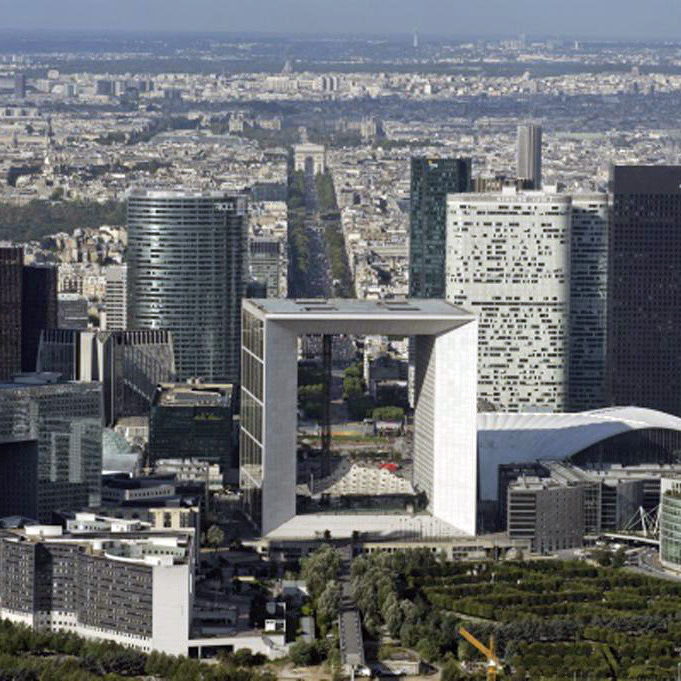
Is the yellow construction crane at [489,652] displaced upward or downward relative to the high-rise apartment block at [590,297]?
downward

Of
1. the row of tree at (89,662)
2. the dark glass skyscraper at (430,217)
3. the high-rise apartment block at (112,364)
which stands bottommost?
the row of tree at (89,662)

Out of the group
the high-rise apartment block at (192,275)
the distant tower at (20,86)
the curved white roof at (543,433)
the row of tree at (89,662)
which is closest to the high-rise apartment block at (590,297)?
the curved white roof at (543,433)

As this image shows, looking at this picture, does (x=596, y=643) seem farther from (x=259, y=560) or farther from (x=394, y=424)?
(x=394, y=424)

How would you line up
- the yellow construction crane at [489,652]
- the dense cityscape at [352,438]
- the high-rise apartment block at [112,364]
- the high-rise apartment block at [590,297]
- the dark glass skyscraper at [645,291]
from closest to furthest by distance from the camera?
the yellow construction crane at [489,652] → the dense cityscape at [352,438] → the high-rise apartment block at [112,364] → the dark glass skyscraper at [645,291] → the high-rise apartment block at [590,297]

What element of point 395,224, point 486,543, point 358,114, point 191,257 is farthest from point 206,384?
point 358,114

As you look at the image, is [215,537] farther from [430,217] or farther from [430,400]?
[430,217]

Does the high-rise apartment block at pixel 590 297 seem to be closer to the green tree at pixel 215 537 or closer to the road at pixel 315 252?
the road at pixel 315 252

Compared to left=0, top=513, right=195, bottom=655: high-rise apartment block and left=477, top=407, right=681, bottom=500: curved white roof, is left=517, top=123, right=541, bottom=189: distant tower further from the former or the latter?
left=0, top=513, right=195, bottom=655: high-rise apartment block
